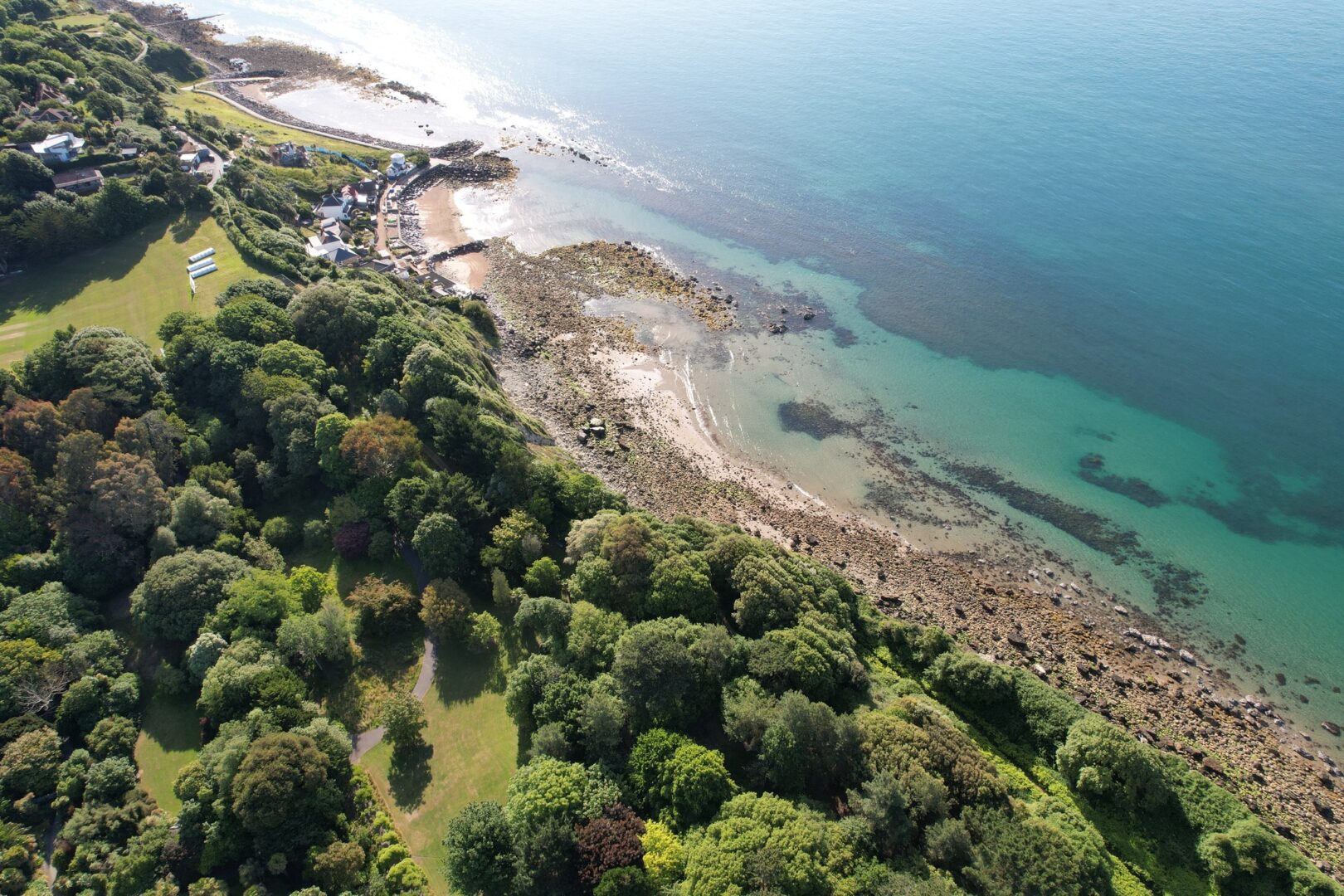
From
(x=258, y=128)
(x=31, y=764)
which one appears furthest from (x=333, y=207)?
(x=31, y=764)

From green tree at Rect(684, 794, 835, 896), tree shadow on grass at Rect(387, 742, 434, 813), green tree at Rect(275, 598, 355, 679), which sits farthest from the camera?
green tree at Rect(275, 598, 355, 679)

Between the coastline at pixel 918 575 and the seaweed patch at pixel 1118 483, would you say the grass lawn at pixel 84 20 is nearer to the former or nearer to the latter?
the coastline at pixel 918 575

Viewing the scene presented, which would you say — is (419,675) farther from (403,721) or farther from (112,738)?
(112,738)

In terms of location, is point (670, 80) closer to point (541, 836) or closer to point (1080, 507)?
point (1080, 507)

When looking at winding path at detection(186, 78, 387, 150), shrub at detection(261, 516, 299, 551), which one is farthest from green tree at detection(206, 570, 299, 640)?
winding path at detection(186, 78, 387, 150)

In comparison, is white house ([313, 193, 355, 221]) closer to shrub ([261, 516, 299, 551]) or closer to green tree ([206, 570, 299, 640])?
shrub ([261, 516, 299, 551])
